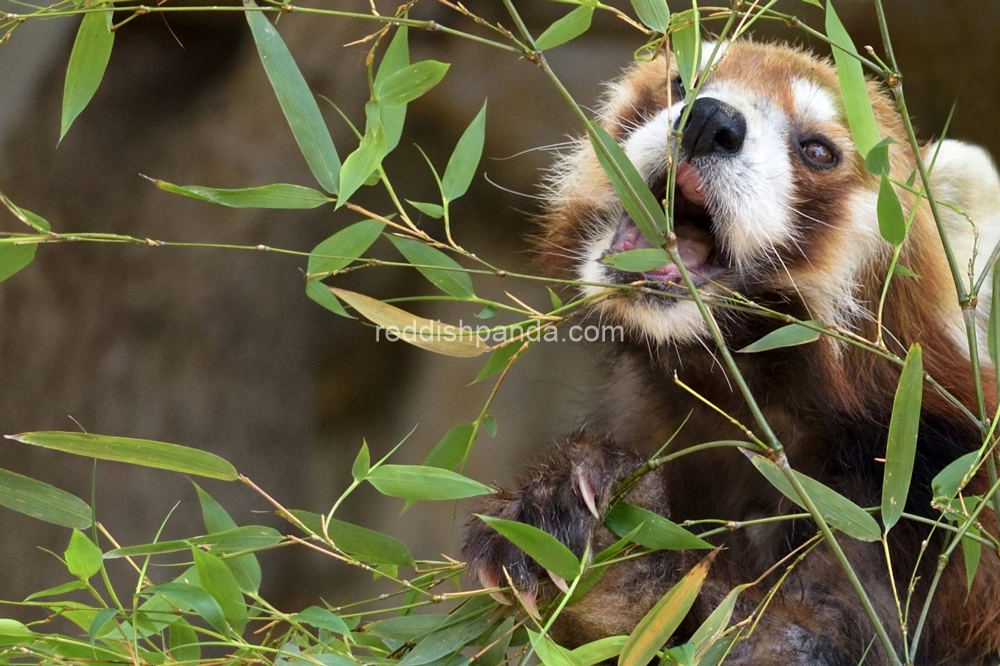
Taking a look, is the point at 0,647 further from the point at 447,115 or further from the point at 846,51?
the point at 447,115

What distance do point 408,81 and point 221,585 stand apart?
0.83 meters

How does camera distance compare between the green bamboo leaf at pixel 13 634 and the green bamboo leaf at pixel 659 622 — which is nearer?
the green bamboo leaf at pixel 659 622

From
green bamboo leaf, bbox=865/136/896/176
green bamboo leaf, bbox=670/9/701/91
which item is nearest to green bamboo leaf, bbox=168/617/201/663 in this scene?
green bamboo leaf, bbox=670/9/701/91

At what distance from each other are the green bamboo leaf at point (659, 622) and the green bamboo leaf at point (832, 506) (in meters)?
0.17

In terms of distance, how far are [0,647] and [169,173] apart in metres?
1.71

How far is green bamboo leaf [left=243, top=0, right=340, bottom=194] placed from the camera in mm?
1389

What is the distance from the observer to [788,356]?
2.05 m

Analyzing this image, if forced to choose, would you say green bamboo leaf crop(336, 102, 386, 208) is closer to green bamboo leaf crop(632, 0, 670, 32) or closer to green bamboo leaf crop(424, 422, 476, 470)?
green bamboo leaf crop(632, 0, 670, 32)

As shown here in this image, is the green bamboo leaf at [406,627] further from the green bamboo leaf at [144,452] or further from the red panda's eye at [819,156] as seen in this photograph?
the red panda's eye at [819,156]

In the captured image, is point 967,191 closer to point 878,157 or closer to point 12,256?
point 878,157

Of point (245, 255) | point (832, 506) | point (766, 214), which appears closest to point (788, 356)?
point (766, 214)

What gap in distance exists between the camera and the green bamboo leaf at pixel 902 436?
1315 mm

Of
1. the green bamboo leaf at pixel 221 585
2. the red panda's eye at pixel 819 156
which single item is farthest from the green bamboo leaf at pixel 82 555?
the red panda's eye at pixel 819 156

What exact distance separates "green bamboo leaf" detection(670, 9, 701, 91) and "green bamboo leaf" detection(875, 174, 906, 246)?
0.32 m
